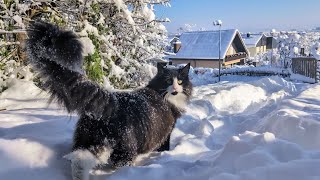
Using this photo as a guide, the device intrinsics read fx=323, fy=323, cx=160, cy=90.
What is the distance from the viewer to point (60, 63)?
2422mm

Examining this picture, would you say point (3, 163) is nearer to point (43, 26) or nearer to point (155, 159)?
point (43, 26)

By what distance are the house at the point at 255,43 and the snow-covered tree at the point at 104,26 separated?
46.6 metres

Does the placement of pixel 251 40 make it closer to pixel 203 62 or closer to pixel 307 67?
pixel 203 62

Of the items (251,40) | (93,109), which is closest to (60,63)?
(93,109)

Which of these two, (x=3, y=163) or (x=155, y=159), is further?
(x=155, y=159)

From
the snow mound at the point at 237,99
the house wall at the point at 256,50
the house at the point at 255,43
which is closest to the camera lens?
the snow mound at the point at 237,99

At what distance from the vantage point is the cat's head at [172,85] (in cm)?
358

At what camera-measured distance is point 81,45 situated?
249 centimetres

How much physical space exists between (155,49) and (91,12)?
3.44m

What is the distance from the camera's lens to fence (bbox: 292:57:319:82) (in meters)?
14.5

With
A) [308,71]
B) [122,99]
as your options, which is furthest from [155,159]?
[308,71]

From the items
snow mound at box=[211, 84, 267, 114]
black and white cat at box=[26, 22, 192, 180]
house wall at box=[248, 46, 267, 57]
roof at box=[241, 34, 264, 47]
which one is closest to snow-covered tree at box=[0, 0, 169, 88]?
black and white cat at box=[26, 22, 192, 180]

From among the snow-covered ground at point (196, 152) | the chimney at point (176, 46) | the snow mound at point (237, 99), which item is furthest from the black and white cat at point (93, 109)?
the chimney at point (176, 46)

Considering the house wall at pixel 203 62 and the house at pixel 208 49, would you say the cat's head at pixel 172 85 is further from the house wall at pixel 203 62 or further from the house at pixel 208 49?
the house wall at pixel 203 62
